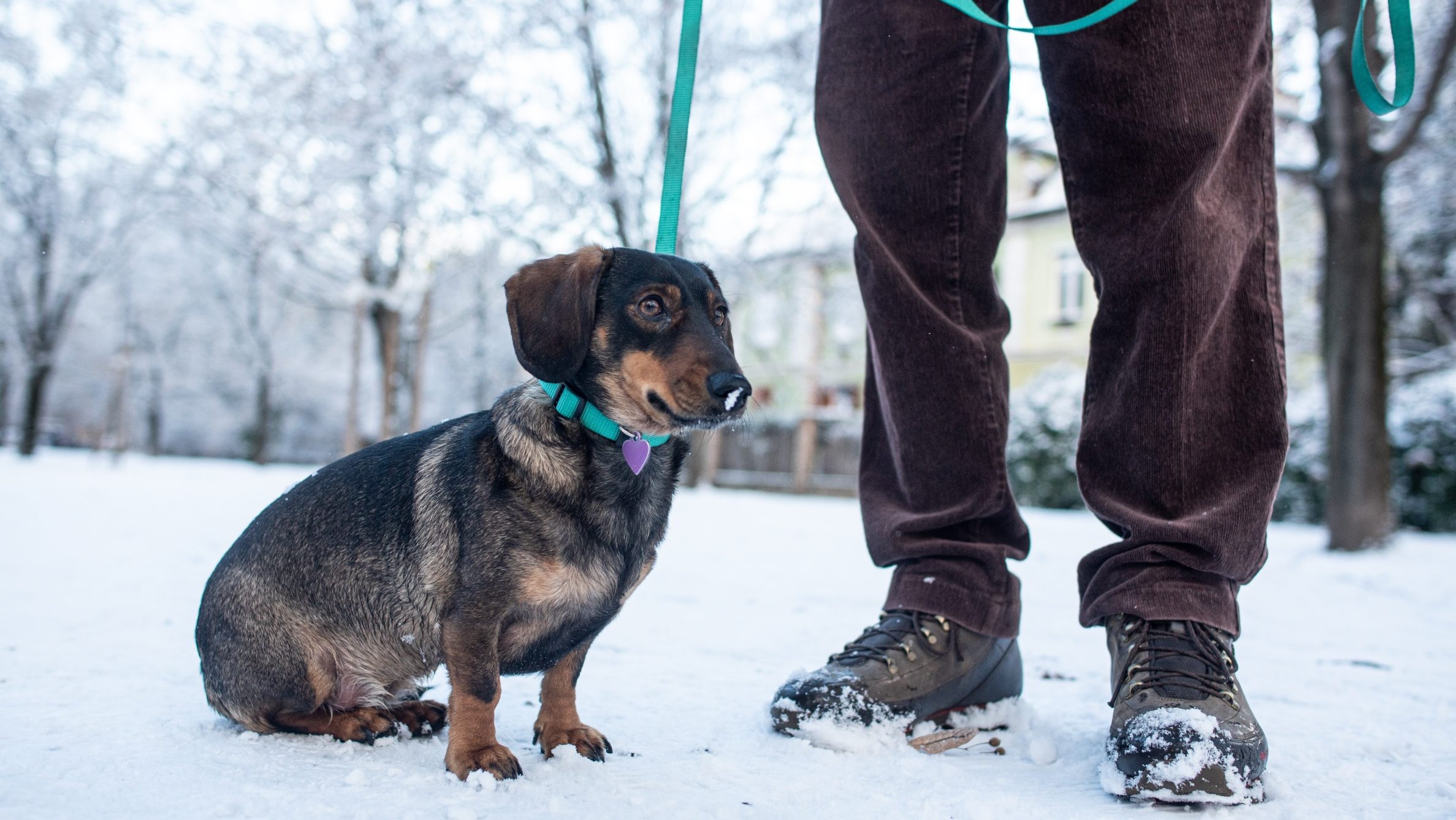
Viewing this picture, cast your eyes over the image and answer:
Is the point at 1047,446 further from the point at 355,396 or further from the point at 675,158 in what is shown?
the point at 675,158

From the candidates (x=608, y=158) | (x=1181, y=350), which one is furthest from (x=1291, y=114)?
(x=1181, y=350)

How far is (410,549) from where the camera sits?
1.84 meters

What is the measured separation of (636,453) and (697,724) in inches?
22.2

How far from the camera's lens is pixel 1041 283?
22.0 m

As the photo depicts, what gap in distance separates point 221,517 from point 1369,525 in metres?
8.16


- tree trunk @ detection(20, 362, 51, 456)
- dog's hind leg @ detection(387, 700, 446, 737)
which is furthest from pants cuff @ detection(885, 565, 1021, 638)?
tree trunk @ detection(20, 362, 51, 456)

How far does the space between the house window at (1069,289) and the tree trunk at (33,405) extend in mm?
20327

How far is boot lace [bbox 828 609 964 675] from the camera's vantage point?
196 cm

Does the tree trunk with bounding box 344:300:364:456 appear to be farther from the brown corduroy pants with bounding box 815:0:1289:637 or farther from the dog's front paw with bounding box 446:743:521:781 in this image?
the dog's front paw with bounding box 446:743:521:781

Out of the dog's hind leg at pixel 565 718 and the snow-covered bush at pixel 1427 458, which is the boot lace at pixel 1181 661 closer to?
the dog's hind leg at pixel 565 718

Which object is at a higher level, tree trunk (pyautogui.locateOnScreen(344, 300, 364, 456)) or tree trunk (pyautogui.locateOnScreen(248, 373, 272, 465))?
tree trunk (pyautogui.locateOnScreen(344, 300, 364, 456))

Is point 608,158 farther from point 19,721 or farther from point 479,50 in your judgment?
point 19,721

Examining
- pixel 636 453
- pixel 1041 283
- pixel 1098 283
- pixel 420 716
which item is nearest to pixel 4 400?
pixel 1041 283

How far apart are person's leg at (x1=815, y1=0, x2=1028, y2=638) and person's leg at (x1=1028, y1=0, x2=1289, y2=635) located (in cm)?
26
